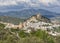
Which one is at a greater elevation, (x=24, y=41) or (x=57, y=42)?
(x=24, y=41)

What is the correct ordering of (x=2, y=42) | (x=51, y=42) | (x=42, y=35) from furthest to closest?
1. (x=42, y=35)
2. (x=51, y=42)
3. (x=2, y=42)

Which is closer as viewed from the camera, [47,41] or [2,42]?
[2,42]

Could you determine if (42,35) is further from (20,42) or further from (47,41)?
(20,42)

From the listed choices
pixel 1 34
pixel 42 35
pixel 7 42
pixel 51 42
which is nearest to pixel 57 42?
pixel 51 42

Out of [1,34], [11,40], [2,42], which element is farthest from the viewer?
[1,34]

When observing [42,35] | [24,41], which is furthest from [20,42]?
[42,35]

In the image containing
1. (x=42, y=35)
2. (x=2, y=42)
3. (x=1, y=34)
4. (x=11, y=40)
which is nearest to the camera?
(x=2, y=42)

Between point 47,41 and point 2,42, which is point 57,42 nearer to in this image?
point 47,41

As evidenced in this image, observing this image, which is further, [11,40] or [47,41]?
[47,41]

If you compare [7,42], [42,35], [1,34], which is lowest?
[42,35]

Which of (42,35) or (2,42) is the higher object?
(2,42)
